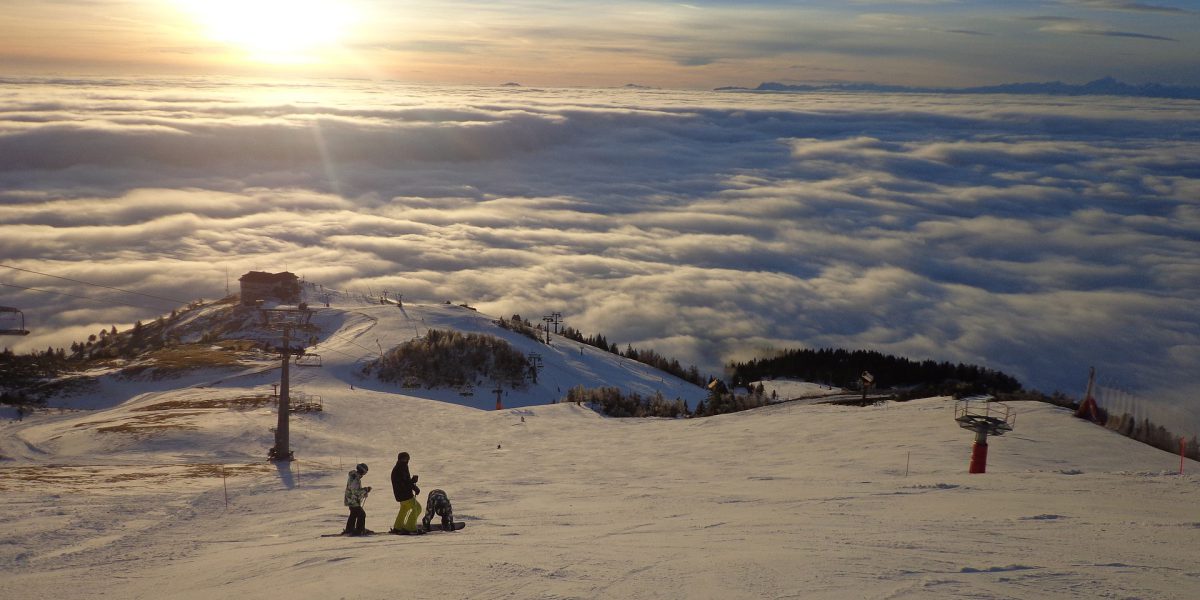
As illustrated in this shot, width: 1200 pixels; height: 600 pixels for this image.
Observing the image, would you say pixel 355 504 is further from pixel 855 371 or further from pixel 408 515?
pixel 855 371

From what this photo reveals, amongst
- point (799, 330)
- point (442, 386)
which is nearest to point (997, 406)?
point (442, 386)

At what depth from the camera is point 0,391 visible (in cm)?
5141

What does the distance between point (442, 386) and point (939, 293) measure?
496 feet

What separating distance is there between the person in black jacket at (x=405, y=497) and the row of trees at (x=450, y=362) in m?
38.1

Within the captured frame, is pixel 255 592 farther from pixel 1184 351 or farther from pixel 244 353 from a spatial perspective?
pixel 1184 351

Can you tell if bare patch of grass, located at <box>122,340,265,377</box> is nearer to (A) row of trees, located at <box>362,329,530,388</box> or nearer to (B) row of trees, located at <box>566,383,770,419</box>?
(A) row of trees, located at <box>362,329,530,388</box>

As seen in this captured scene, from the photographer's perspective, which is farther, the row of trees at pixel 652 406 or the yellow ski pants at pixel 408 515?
the row of trees at pixel 652 406

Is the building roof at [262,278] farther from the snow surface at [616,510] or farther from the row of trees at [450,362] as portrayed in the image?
the snow surface at [616,510]

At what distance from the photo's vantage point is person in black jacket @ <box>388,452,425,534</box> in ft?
53.1

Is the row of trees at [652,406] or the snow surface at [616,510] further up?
the snow surface at [616,510]

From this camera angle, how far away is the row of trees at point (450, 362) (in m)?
54.8

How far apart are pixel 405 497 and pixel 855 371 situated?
76.9m

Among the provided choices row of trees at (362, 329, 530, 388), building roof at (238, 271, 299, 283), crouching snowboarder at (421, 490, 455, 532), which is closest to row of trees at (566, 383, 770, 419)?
row of trees at (362, 329, 530, 388)

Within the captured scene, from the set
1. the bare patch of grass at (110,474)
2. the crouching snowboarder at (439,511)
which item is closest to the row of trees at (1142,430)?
the crouching snowboarder at (439,511)
